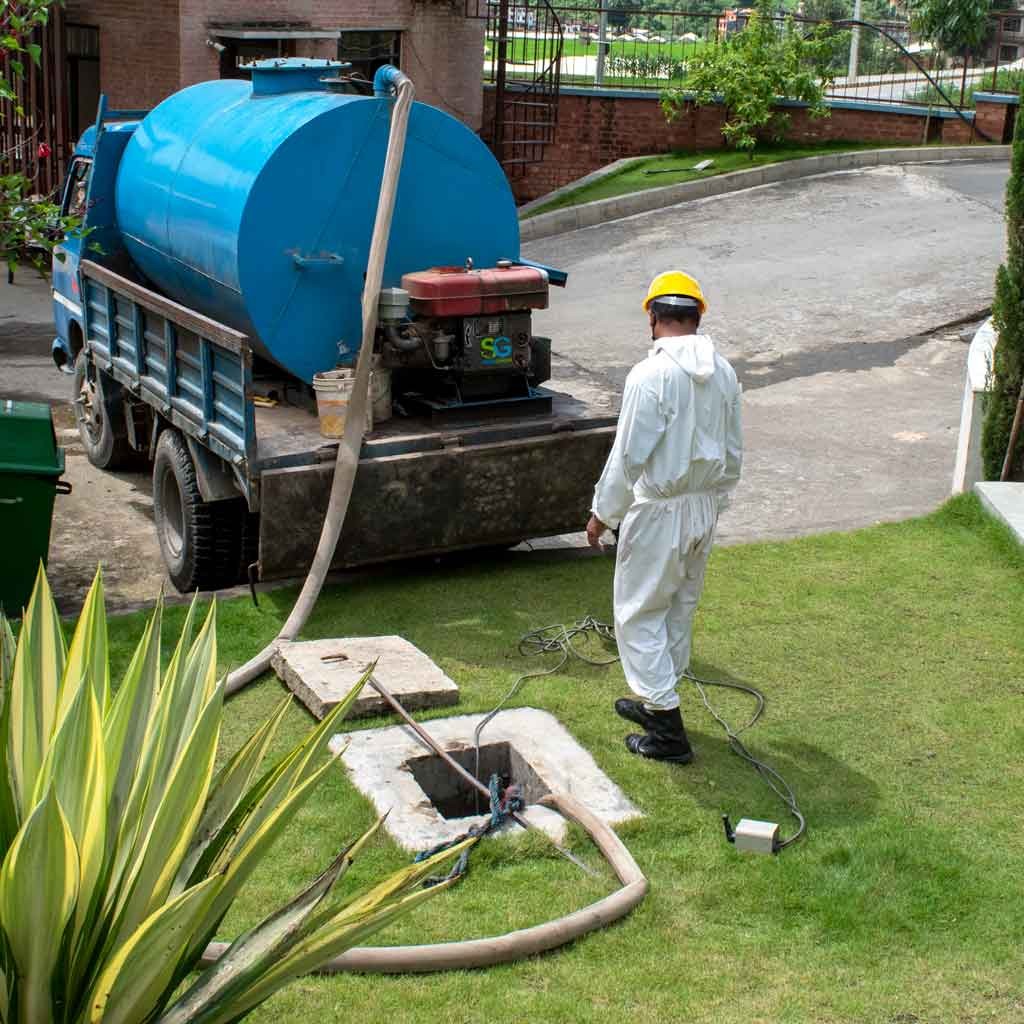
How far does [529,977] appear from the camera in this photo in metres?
4.46

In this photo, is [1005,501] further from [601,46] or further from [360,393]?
[601,46]

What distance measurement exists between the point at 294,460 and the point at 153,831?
171 inches

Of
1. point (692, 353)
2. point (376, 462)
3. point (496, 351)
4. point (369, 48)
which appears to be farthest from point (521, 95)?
point (692, 353)

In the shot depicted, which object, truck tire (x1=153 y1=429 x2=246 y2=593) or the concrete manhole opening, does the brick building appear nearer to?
truck tire (x1=153 y1=429 x2=246 y2=593)

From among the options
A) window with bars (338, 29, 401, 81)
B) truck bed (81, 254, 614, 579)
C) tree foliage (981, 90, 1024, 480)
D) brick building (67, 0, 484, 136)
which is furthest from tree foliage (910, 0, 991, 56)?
truck bed (81, 254, 614, 579)

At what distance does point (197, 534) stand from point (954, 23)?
31808 mm

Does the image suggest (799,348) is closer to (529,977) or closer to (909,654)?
(909,654)

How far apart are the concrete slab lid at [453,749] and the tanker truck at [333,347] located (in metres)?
1.71

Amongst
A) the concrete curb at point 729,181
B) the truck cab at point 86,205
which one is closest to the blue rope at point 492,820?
the truck cab at point 86,205

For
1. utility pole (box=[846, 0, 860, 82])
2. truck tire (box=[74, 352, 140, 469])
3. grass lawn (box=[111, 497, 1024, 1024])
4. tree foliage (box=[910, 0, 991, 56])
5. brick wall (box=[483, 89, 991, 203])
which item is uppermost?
tree foliage (box=[910, 0, 991, 56])

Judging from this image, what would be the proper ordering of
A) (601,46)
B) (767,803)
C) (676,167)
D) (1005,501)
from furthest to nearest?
(601,46), (676,167), (1005,501), (767,803)

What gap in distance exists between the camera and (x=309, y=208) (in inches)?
302

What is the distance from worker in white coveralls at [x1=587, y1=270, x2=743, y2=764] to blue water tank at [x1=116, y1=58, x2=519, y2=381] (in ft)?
7.92

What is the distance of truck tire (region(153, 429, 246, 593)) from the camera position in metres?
8.12
